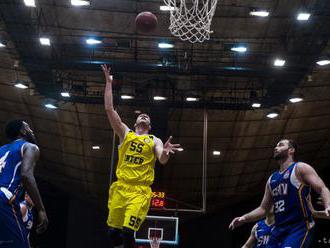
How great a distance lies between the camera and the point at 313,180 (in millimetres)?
5492

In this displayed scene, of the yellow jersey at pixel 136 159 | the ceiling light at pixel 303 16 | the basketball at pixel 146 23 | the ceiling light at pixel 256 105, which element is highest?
the ceiling light at pixel 303 16

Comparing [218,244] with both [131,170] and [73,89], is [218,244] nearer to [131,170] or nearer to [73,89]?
[73,89]

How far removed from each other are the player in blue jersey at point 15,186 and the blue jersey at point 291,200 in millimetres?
2536

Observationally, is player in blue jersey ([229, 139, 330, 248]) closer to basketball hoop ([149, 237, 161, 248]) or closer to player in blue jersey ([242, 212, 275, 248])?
player in blue jersey ([242, 212, 275, 248])

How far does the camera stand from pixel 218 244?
3186cm

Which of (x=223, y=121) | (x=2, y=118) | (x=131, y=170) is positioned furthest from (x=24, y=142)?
(x=2, y=118)

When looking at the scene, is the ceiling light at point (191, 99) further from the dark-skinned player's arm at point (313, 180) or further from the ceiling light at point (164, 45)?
the dark-skinned player's arm at point (313, 180)

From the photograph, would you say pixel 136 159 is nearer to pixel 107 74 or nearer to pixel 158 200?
pixel 107 74

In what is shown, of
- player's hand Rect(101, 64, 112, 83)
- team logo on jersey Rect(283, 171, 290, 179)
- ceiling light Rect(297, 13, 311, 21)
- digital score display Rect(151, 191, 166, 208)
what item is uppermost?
ceiling light Rect(297, 13, 311, 21)

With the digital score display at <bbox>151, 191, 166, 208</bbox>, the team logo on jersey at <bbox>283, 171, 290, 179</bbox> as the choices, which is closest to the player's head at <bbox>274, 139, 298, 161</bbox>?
the team logo on jersey at <bbox>283, 171, 290, 179</bbox>

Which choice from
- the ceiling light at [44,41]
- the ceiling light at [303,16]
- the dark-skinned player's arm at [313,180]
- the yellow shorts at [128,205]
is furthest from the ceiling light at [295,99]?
the yellow shorts at [128,205]

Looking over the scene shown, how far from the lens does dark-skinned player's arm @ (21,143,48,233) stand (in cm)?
450

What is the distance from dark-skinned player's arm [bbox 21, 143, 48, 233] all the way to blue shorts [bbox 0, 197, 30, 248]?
20cm

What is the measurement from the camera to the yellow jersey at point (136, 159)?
614 centimetres
